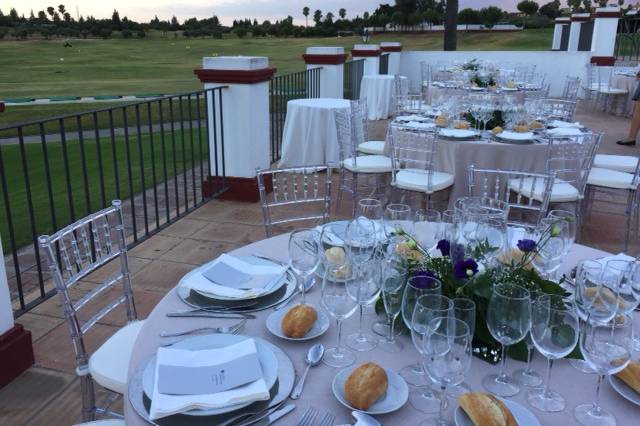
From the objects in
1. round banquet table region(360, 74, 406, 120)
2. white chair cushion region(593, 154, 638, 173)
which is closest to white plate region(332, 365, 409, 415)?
white chair cushion region(593, 154, 638, 173)

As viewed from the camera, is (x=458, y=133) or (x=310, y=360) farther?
(x=458, y=133)

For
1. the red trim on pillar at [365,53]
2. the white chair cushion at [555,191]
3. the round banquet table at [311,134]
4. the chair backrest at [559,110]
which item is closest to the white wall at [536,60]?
the red trim on pillar at [365,53]

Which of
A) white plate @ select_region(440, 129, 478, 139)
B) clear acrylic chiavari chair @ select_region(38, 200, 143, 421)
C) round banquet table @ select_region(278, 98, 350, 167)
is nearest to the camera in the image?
clear acrylic chiavari chair @ select_region(38, 200, 143, 421)

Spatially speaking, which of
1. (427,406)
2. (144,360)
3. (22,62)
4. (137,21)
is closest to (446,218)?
(427,406)

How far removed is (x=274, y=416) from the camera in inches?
45.5

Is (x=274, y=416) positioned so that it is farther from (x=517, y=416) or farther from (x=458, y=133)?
(x=458, y=133)

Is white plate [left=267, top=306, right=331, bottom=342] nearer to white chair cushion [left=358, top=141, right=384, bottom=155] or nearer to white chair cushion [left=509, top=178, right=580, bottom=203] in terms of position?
white chair cushion [left=509, top=178, right=580, bottom=203]

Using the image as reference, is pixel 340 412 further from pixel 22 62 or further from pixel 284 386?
pixel 22 62

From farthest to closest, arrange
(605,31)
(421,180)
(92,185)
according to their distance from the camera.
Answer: (605,31), (92,185), (421,180)

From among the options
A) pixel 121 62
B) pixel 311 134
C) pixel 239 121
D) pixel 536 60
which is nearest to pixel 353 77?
pixel 536 60

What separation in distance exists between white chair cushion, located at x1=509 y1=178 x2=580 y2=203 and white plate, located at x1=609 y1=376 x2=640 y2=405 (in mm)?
2951

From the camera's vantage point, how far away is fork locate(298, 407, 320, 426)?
3.72 ft

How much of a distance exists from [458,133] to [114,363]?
3.40 meters

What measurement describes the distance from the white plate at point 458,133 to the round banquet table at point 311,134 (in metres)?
1.85
